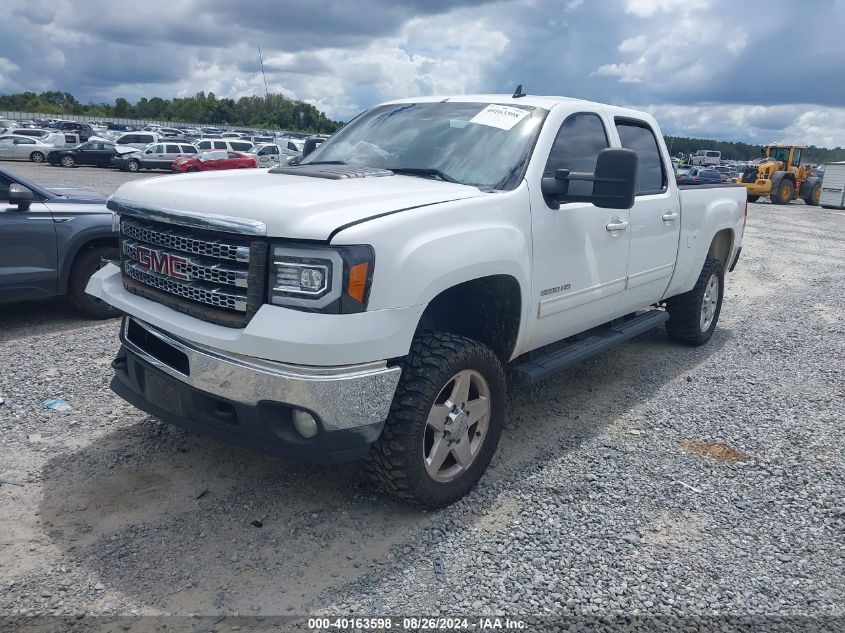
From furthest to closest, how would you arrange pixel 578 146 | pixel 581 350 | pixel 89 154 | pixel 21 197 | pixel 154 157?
pixel 89 154 → pixel 154 157 → pixel 21 197 → pixel 581 350 → pixel 578 146

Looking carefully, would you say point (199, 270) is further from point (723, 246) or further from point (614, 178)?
point (723, 246)

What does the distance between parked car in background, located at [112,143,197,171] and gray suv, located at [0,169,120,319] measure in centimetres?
2537

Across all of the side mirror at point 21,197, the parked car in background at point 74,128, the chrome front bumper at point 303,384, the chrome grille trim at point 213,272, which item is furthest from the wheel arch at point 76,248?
the parked car in background at point 74,128

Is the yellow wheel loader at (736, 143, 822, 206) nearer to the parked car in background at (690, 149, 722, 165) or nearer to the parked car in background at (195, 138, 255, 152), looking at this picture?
the parked car in background at (195, 138, 255, 152)

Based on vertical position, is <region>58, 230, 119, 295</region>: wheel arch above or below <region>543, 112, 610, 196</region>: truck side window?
below

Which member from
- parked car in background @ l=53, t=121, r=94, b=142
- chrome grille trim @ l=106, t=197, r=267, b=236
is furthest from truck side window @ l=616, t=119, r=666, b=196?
parked car in background @ l=53, t=121, r=94, b=142

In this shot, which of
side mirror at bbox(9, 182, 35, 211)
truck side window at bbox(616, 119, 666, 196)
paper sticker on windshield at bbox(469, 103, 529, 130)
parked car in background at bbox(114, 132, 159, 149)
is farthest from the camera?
parked car in background at bbox(114, 132, 159, 149)

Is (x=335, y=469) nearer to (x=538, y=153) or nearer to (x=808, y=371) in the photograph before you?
(x=538, y=153)

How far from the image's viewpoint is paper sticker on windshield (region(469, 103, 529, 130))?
4.14 meters

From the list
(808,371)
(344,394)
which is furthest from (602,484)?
(808,371)

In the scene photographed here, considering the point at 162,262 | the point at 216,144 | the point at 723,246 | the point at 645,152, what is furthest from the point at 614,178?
the point at 216,144

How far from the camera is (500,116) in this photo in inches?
166

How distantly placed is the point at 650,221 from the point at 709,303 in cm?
202

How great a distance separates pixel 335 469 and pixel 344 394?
1.09 m
